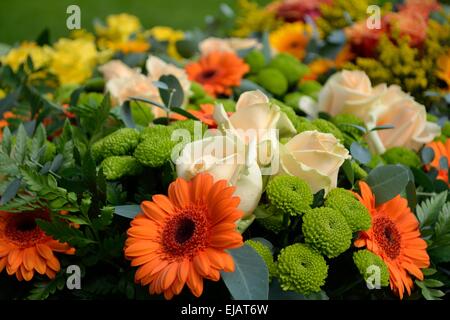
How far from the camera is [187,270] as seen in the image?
0.67 m

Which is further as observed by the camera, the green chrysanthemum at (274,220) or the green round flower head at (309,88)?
the green round flower head at (309,88)

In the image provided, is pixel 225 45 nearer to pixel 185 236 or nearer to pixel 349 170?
pixel 349 170

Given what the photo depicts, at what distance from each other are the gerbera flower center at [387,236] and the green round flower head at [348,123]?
0.73ft

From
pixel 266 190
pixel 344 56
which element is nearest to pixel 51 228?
pixel 266 190

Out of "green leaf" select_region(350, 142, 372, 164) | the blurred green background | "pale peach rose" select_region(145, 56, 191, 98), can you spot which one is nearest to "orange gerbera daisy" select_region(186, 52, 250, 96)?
"pale peach rose" select_region(145, 56, 191, 98)

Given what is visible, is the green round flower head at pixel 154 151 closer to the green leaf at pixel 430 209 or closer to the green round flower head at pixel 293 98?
the green leaf at pixel 430 209

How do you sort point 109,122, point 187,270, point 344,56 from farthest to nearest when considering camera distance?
point 344,56 < point 109,122 < point 187,270

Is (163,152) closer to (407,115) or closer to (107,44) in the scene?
(407,115)

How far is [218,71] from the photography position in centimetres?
137

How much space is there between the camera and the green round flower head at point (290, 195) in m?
0.73

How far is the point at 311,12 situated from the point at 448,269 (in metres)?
1.13

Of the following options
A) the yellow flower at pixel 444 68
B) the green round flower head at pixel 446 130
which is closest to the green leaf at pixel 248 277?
the green round flower head at pixel 446 130

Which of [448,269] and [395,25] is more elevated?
[395,25]

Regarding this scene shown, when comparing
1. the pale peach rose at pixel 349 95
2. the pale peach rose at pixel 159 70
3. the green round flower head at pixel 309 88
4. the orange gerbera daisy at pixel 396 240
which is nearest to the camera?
the orange gerbera daisy at pixel 396 240
